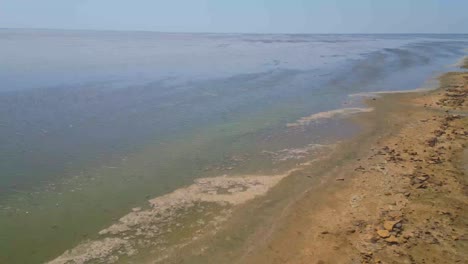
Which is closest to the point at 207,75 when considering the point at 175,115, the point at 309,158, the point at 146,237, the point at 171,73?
the point at 171,73

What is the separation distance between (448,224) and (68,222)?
320 inches

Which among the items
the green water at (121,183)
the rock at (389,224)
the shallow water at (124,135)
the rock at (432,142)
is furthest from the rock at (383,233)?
the rock at (432,142)

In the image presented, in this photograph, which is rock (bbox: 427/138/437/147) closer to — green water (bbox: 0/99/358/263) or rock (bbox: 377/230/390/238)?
green water (bbox: 0/99/358/263)

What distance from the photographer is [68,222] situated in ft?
26.9

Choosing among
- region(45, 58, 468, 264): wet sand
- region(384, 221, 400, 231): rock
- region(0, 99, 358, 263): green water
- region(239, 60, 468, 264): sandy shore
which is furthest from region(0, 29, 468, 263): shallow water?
region(384, 221, 400, 231): rock

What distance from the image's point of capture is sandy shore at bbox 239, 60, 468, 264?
22.1 feet

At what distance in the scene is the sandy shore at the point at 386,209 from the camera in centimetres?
674

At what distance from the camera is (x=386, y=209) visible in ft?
26.7

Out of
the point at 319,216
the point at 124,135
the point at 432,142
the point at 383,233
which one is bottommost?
the point at 319,216

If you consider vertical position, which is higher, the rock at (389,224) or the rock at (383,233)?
the rock at (389,224)

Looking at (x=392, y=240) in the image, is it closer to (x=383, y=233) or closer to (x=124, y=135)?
(x=383, y=233)

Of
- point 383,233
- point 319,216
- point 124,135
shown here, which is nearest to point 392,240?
point 383,233

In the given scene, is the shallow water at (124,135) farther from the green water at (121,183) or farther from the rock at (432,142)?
the rock at (432,142)

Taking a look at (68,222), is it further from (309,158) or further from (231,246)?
(309,158)
